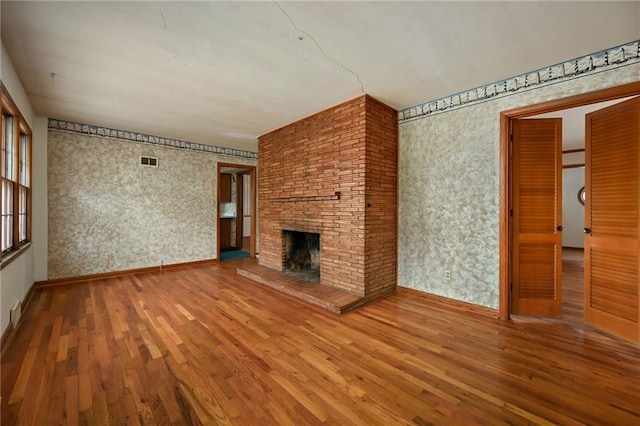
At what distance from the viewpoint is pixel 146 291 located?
3.68 meters

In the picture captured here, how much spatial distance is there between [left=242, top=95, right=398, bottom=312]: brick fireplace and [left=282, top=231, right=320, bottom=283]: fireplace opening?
391 millimetres

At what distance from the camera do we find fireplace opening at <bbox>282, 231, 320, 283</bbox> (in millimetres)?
4445

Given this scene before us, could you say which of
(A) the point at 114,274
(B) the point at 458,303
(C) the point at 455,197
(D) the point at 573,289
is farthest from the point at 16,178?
(D) the point at 573,289

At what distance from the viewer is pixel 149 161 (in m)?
4.78

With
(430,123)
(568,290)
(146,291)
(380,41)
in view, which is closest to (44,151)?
(146,291)

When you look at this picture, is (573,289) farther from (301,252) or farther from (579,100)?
(301,252)

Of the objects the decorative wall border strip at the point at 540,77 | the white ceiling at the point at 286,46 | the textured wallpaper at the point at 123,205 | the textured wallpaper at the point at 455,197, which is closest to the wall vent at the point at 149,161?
the textured wallpaper at the point at 123,205

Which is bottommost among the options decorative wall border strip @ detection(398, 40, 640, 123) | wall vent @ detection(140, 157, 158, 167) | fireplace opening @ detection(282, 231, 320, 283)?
fireplace opening @ detection(282, 231, 320, 283)

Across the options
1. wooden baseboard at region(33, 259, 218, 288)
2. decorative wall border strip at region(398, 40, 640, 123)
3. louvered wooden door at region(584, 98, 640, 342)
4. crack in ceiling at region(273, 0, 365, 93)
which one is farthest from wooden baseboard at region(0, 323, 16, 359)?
louvered wooden door at region(584, 98, 640, 342)

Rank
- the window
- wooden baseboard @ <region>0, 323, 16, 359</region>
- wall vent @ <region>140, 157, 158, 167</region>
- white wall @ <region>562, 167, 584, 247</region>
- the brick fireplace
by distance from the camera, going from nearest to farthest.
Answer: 1. wooden baseboard @ <region>0, 323, 16, 359</region>
2. the window
3. the brick fireplace
4. wall vent @ <region>140, 157, 158, 167</region>
5. white wall @ <region>562, 167, 584, 247</region>

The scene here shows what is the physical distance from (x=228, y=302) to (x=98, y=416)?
1778 millimetres

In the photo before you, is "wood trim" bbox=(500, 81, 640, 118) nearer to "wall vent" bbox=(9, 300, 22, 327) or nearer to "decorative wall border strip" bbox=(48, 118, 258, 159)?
"decorative wall border strip" bbox=(48, 118, 258, 159)

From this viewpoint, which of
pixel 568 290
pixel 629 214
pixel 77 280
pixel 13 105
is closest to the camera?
pixel 629 214

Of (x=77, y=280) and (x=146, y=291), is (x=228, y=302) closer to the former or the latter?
(x=146, y=291)
